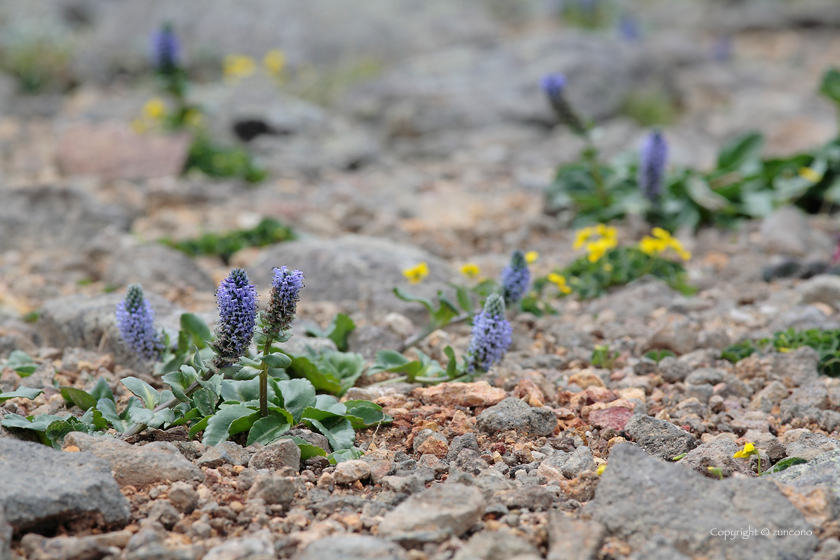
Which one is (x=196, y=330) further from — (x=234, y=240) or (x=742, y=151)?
(x=742, y=151)

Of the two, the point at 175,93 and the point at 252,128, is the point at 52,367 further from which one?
the point at 252,128

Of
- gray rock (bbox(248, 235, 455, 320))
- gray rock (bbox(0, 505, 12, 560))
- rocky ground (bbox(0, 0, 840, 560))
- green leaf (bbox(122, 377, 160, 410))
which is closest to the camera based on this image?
gray rock (bbox(0, 505, 12, 560))

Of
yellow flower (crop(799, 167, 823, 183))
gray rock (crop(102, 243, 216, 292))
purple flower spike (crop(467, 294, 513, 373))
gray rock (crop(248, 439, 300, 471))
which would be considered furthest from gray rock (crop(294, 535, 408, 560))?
yellow flower (crop(799, 167, 823, 183))

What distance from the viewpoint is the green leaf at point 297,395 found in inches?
111

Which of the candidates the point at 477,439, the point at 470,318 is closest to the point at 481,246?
the point at 470,318

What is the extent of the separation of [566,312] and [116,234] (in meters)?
3.03

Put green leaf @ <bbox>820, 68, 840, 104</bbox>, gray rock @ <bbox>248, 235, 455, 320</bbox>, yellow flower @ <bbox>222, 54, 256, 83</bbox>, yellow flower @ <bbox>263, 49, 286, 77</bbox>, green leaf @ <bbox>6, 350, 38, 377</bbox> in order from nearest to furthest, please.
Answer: green leaf @ <bbox>6, 350, 38, 377</bbox> → gray rock @ <bbox>248, 235, 455, 320</bbox> → green leaf @ <bbox>820, 68, 840, 104</bbox> → yellow flower @ <bbox>222, 54, 256, 83</bbox> → yellow flower @ <bbox>263, 49, 286, 77</bbox>

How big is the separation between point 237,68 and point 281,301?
758cm

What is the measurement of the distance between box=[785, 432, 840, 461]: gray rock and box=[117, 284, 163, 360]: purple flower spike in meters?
2.34

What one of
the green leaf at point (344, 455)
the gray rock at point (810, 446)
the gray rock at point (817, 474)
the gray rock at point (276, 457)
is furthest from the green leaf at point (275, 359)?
the gray rock at point (810, 446)

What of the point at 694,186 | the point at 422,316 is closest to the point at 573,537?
the point at 422,316

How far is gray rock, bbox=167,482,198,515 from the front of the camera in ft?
7.51

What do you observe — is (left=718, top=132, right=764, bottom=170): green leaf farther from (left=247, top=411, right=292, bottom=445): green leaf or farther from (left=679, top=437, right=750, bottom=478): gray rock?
(left=247, top=411, right=292, bottom=445): green leaf

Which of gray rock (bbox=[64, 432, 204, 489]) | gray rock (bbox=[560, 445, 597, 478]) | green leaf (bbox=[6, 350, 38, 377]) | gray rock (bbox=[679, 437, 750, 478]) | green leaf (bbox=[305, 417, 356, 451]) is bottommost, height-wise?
gray rock (bbox=[679, 437, 750, 478])
